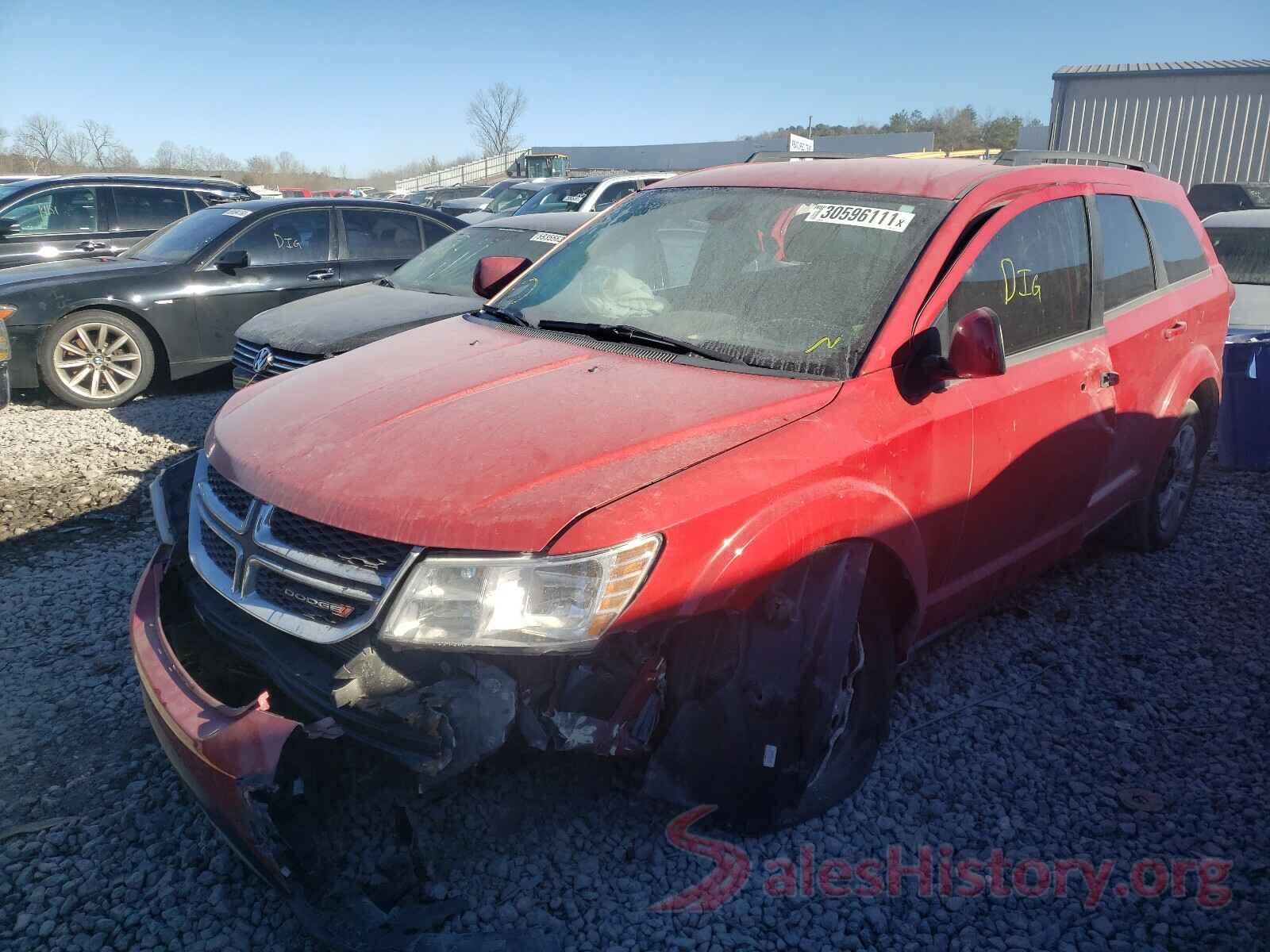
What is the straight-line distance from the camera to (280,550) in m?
2.29

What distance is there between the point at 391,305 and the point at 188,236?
115 inches

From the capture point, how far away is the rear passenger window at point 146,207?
1039 centimetres

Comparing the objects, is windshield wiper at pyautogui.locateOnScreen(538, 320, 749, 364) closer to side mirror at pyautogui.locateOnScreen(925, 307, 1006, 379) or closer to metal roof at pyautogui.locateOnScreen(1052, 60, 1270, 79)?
side mirror at pyautogui.locateOnScreen(925, 307, 1006, 379)

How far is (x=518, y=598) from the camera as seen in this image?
6.89 feet

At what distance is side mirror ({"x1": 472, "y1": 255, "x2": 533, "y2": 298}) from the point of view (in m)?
4.18

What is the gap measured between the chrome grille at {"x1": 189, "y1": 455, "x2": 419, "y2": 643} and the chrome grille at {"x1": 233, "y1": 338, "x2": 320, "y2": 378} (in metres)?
3.01

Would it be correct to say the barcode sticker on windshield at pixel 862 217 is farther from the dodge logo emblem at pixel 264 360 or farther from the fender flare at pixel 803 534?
the dodge logo emblem at pixel 264 360

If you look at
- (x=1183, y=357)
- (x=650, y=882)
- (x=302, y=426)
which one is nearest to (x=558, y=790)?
(x=650, y=882)

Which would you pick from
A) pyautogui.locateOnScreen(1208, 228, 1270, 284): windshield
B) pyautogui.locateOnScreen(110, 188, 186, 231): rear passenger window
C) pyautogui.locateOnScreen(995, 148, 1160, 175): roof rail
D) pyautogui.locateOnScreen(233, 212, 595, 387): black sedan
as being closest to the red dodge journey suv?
pyautogui.locateOnScreen(995, 148, 1160, 175): roof rail

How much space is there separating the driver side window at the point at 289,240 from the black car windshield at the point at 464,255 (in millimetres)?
1291

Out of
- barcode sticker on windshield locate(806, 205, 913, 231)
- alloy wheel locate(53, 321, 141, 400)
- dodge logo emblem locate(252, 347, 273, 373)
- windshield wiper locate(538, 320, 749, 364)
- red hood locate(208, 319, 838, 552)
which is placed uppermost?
barcode sticker on windshield locate(806, 205, 913, 231)

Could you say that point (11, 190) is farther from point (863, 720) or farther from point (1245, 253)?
point (1245, 253)

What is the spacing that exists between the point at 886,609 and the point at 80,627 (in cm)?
315

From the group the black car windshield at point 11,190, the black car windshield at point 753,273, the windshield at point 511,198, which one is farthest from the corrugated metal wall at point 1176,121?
the black car windshield at point 11,190
